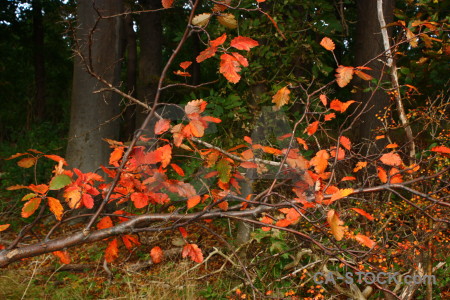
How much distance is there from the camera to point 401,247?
340 centimetres

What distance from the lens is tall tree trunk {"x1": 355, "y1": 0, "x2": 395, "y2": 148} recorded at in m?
5.09

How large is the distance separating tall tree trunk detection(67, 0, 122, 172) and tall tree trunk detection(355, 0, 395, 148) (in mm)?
3226

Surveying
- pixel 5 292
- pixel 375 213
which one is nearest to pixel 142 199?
pixel 5 292

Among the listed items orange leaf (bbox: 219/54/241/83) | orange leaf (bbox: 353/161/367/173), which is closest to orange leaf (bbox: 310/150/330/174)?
orange leaf (bbox: 353/161/367/173)

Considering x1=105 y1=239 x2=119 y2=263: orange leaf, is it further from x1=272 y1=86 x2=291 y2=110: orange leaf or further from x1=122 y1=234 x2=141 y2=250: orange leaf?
x1=272 y1=86 x2=291 y2=110: orange leaf

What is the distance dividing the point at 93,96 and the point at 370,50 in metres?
3.62

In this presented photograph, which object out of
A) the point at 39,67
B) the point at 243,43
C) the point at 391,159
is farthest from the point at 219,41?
the point at 39,67

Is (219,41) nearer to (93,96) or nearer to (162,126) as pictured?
(162,126)

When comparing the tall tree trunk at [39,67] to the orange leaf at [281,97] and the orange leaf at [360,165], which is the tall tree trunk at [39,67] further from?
the orange leaf at [281,97]

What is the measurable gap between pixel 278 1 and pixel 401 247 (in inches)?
127

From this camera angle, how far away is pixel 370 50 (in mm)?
5305

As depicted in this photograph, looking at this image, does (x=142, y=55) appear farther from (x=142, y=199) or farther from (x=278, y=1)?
(x=142, y=199)

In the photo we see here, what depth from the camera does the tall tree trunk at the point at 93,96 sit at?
5.45 meters

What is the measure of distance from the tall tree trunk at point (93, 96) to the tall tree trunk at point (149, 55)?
1.51 metres
